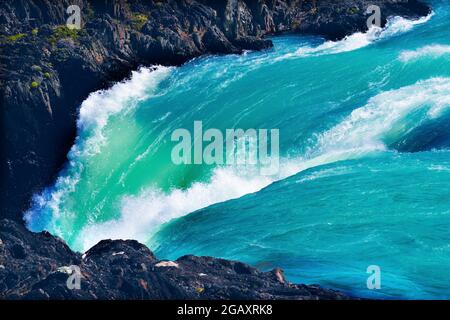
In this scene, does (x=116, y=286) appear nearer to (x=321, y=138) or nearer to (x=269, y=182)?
(x=269, y=182)

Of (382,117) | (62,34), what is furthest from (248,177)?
(62,34)

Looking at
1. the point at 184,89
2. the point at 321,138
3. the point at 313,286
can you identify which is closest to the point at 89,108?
the point at 184,89

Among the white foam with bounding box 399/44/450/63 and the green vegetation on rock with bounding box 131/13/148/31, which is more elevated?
the green vegetation on rock with bounding box 131/13/148/31

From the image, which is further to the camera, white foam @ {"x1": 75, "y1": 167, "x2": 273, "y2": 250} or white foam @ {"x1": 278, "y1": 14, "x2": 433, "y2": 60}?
white foam @ {"x1": 278, "y1": 14, "x2": 433, "y2": 60}

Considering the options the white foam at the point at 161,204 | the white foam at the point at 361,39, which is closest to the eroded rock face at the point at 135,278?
the white foam at the point at 161,204

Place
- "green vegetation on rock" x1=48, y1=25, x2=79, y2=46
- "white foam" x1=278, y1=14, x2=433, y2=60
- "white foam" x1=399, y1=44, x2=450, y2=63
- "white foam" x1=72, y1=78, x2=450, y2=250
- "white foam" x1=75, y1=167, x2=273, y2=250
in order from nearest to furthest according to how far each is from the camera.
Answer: "white foam" x1=75, y1=167, x2=273, y2=250
"white foam" x1=72, y1=78, x2=450, y2=250
"white foam" x1=399, y1=44, x2=450, y2=63
"green vegetation on rock" x1=48, y1=25, x2=79, y2=46
"white foam" x1=278, y1=14, x2=433, y2=60

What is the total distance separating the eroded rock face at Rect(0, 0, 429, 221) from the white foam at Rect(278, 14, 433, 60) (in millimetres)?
715

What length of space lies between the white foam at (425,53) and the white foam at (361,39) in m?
2.94

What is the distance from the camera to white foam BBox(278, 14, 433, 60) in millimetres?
49125

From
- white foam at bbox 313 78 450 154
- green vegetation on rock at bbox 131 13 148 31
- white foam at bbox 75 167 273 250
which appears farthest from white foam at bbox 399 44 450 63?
green vegetation on rock at bbox 131 13 148 31

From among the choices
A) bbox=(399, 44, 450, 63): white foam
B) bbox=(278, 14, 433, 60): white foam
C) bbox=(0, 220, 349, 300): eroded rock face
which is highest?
bbox=(278, 14, 433, 60): white foam

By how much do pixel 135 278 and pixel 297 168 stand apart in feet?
36.9

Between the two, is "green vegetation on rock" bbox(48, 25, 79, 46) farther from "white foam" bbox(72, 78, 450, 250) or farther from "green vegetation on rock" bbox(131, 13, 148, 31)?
"white foam" bbox(72, 78, 450, 250)

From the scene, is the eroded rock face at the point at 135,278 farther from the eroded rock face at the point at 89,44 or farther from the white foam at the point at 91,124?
the eroded rock face at the point at 89,44
